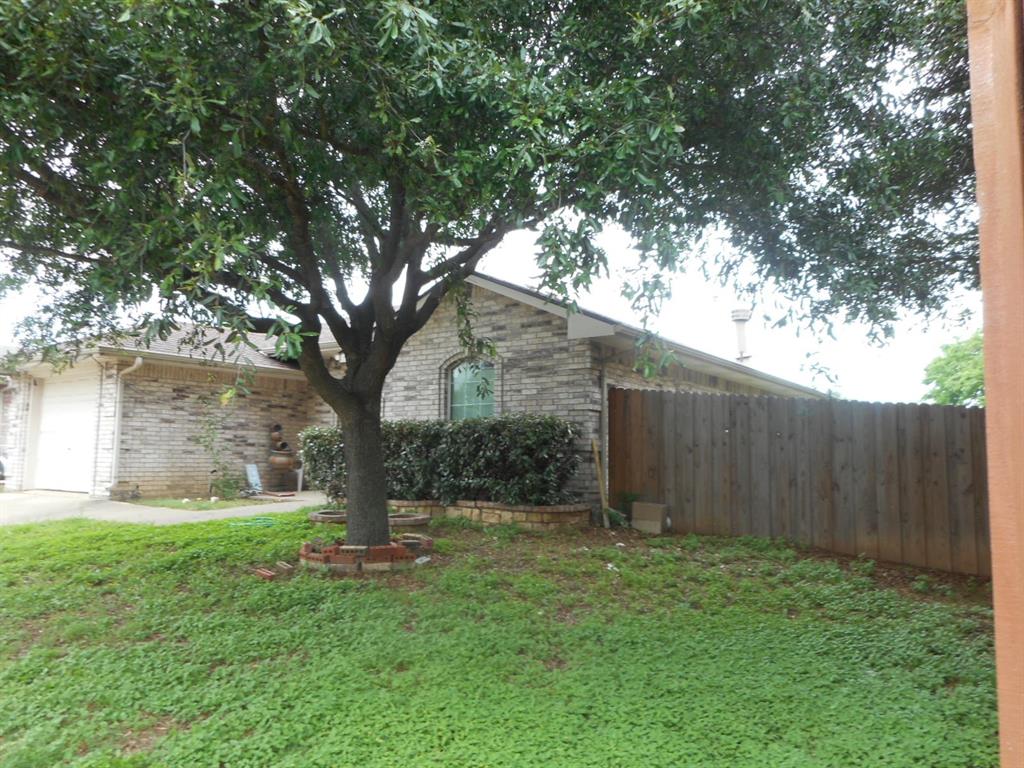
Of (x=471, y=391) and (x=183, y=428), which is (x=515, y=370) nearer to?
(x=471, y=391)

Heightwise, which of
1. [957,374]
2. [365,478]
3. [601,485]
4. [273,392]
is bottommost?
[601,485]

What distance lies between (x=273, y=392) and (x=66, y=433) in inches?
164

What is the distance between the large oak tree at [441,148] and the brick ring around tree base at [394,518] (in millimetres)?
1939

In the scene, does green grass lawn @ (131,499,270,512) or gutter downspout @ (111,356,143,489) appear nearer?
green grass lawn @ (131,499,270,512)

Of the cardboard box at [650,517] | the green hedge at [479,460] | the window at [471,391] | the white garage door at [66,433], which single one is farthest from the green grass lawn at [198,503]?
the cardboard box at [650,517]

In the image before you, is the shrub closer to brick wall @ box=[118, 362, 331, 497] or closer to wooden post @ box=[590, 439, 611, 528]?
brick wall @ box=[118, 362, 331, 497]

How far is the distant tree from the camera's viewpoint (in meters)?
20.7

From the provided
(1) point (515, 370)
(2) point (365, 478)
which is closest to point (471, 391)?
(1) point (515, 370)

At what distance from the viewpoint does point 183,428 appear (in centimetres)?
1412

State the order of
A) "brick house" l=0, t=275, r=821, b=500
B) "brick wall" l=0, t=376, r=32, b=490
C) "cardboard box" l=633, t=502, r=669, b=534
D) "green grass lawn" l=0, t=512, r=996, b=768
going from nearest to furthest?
"green grass lawn" l=0, t=512, r=996, b=768 < "cardboard box" l=633, t=502, r=669, b=534 < "brick house" l=0, t=275, r=821, b=500 < "brick wall" l=0, t=376, r=32, b=490

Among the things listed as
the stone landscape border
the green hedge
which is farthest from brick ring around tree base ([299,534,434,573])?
the green hedge

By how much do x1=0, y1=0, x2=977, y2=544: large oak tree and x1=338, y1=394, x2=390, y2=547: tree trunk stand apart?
29 mm

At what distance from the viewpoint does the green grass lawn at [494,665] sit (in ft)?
11.6

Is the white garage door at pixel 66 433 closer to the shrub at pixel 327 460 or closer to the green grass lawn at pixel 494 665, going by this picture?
the shrub at pixel 327 460
